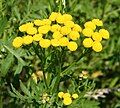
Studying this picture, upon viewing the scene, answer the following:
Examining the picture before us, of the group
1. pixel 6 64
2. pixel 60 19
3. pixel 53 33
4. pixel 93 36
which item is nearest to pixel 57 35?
pixel 53 33

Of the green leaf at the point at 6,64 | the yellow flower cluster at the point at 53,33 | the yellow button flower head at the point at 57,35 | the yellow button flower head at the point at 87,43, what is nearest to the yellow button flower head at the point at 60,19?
the yellow flower cluster at the point at 53,33

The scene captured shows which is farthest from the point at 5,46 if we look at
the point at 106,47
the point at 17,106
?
the point at 106,47

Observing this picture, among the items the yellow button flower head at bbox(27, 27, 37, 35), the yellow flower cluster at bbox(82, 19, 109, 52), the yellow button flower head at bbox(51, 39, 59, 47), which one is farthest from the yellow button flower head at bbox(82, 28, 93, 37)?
the yellow button flower head at bbox(27, 27, 37, 35)

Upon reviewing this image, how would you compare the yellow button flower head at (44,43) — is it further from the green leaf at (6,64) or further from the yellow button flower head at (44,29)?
the green leaf at (6,64)

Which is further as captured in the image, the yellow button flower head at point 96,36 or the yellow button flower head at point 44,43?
the yellow button flower head at point 96,36

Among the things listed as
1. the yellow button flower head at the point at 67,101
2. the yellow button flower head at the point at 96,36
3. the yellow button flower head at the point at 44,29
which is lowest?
the yellow button flower head at the point at 67,101

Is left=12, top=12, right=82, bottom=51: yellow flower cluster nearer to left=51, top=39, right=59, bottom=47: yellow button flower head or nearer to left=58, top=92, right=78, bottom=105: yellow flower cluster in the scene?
left=51, top=39, right=59, bottom=47: yellow button flower head

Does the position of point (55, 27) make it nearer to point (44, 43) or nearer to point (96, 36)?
point (44, 43)
